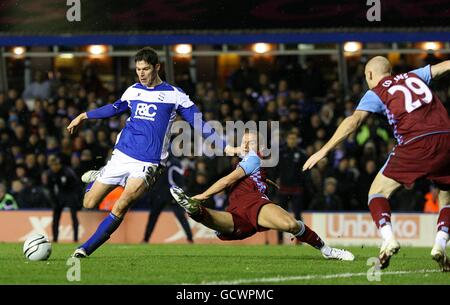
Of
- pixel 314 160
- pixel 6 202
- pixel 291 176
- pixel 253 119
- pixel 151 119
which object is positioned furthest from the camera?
pixel 253 119

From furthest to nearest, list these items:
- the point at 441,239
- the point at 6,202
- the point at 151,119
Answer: the point at 6,202
the point at 151,119
the point at 441,239

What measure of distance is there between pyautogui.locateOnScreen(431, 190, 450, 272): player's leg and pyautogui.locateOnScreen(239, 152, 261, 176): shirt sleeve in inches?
93.6

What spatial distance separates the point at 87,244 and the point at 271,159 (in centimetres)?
867

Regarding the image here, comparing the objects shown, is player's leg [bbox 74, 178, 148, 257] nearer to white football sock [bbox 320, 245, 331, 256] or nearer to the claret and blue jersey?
the claret and blue jersey

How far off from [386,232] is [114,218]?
3.33 m

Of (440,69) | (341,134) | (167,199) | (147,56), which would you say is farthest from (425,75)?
(167,199)

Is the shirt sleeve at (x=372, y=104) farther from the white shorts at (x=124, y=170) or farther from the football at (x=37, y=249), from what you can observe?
the football at (x=37, y=249)

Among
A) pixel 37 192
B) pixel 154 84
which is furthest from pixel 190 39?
pixel 154 84

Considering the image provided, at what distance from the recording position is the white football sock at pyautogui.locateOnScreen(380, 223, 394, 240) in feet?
32.9

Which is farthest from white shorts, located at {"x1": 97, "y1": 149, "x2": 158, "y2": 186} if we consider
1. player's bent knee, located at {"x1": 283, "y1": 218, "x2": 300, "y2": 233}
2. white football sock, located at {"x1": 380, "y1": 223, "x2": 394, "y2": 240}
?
white football sock, located at {"x1": 380, "y1": 223, "x2": 394, "y2": 240}

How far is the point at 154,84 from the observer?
1262cm

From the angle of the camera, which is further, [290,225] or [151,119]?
[151,119]

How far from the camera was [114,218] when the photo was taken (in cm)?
1201

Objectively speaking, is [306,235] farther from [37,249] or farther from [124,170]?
[37,249]
